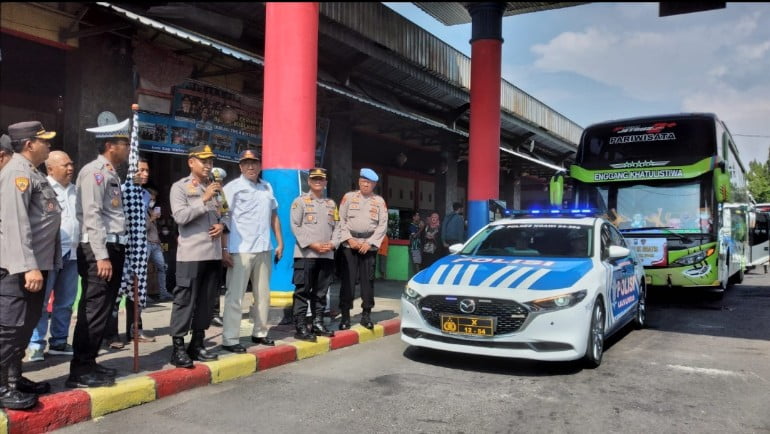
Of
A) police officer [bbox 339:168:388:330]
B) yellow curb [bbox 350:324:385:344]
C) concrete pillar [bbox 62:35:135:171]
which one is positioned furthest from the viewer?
concrete pillar [bbox 62:35:135:171]

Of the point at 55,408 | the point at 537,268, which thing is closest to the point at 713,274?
the point at 537,268

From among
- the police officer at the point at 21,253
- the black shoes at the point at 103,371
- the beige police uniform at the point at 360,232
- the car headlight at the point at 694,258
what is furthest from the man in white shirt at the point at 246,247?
the car headlight at the point at 694,258

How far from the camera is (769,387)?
196 inches

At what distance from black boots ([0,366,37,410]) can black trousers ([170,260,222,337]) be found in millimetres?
1233

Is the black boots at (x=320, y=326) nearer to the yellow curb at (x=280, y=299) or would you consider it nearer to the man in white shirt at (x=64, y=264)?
the yellow curb at (x=280, y=299)

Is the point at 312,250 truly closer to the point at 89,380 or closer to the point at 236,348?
the point at 236,348

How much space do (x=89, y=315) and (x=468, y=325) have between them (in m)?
3.19

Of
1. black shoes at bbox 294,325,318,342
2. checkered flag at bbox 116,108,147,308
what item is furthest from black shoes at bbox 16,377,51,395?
black shoes at bbox 294,325,318,342

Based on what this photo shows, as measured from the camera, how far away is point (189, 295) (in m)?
4.82

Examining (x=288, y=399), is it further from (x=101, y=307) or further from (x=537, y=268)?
(x=537, y=268)

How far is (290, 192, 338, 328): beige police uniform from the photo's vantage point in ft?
20.1

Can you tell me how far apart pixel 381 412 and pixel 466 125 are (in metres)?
14.3

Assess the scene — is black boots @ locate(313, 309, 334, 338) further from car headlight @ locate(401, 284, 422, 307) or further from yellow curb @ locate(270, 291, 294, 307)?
car headlight @ locate(401, 284, 422, 307)

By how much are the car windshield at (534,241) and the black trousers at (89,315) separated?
3.94m
